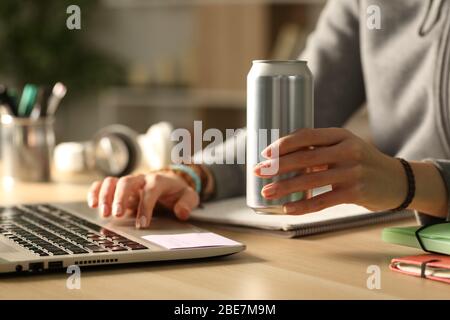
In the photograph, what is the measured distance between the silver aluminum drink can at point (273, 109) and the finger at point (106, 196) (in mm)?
268

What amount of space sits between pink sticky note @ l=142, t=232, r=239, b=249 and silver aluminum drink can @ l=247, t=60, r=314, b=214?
73 millimetres

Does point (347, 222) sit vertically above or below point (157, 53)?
below

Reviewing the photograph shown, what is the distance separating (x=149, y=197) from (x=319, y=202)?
280 millimetres

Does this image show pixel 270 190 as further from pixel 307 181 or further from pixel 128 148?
pixel 128 148

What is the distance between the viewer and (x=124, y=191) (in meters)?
1.05

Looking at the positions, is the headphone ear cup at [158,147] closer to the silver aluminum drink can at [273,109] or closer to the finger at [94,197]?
the finger at [94,197]

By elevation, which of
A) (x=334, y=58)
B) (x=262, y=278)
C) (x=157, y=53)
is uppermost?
(x=157, y=53)

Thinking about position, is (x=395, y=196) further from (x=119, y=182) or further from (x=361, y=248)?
(x=119, y=182)

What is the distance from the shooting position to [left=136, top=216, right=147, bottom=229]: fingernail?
992mm

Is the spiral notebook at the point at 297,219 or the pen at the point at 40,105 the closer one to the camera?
the spiral notebook at the point at 297,219

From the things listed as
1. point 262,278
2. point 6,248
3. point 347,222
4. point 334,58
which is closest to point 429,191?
point 347,222

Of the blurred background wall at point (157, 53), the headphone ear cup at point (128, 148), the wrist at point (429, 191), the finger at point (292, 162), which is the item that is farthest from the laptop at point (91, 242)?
the blurred background wall at point (157, 53)

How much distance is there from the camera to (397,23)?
1.40m

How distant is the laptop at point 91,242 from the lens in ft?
2.64
